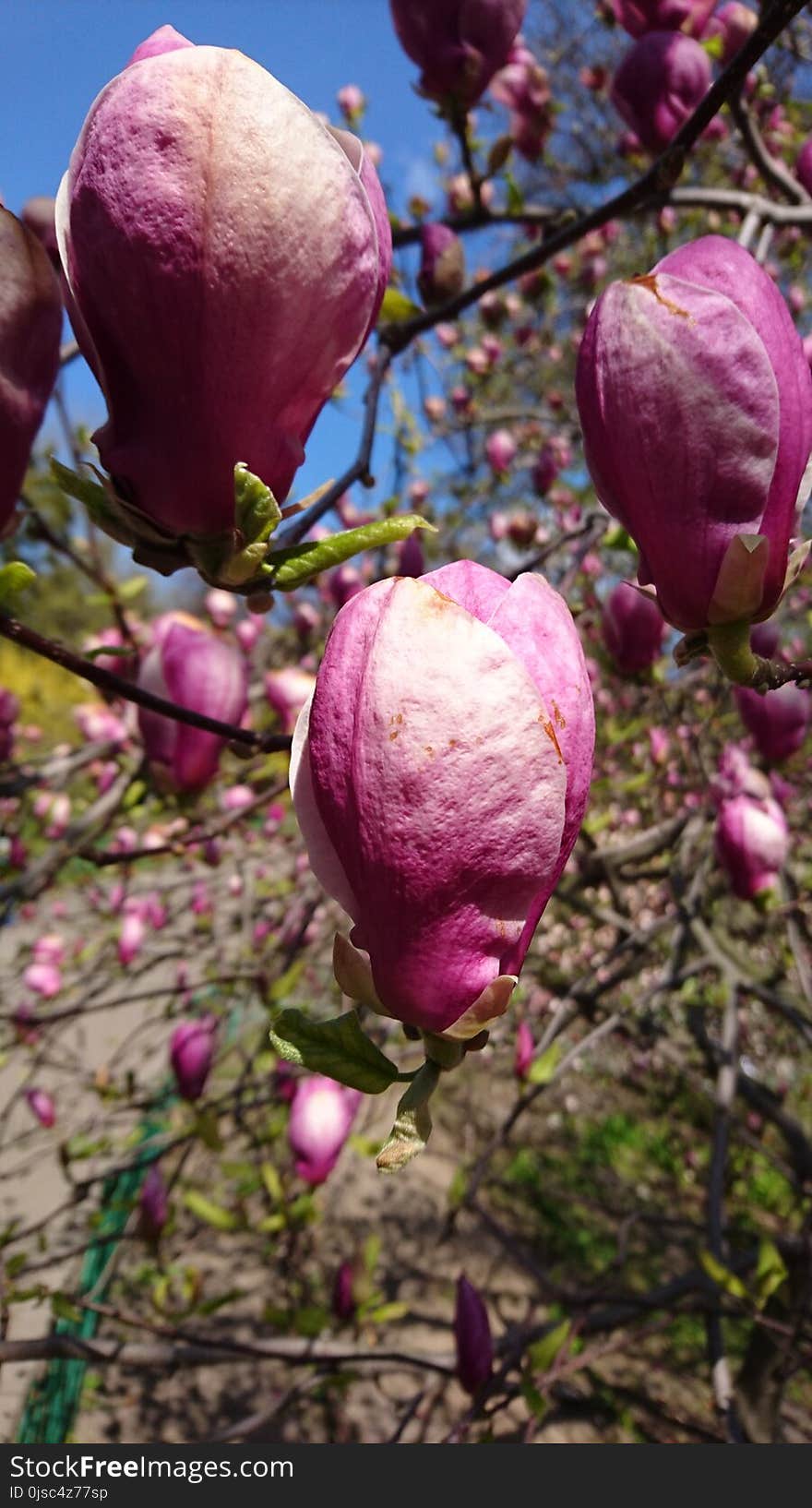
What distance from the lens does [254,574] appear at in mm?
380

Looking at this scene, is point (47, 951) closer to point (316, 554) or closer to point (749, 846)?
point (749, 846)

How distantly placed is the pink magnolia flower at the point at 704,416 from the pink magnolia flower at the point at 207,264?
4.3 inches

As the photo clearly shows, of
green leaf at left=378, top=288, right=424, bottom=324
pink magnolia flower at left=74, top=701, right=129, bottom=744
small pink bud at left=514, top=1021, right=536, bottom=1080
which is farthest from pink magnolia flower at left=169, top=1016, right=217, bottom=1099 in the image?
green leaf at left=378, top=288, right=424, bottom=324

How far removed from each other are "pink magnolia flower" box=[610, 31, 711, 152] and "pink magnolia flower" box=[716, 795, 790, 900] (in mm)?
768

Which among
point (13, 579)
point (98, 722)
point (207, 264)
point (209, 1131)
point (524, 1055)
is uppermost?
point (207, 264)

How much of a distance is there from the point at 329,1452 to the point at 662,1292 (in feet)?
1.84

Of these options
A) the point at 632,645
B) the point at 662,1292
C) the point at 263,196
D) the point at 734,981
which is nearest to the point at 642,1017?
the point at 734,981

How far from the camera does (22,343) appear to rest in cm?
37

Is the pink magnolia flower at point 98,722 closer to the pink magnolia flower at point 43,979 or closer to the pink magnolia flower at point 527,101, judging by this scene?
the pink magnolia flower at point 43,979

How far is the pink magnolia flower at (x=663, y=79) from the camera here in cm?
80

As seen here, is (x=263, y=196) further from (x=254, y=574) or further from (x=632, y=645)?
(x=632, y=645)

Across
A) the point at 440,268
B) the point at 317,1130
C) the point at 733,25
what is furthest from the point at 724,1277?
the point at 733,25

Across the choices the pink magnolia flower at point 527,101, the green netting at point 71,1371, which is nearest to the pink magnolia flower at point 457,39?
the pink magnolia flower at point 527,101

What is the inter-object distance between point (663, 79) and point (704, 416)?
653mm
